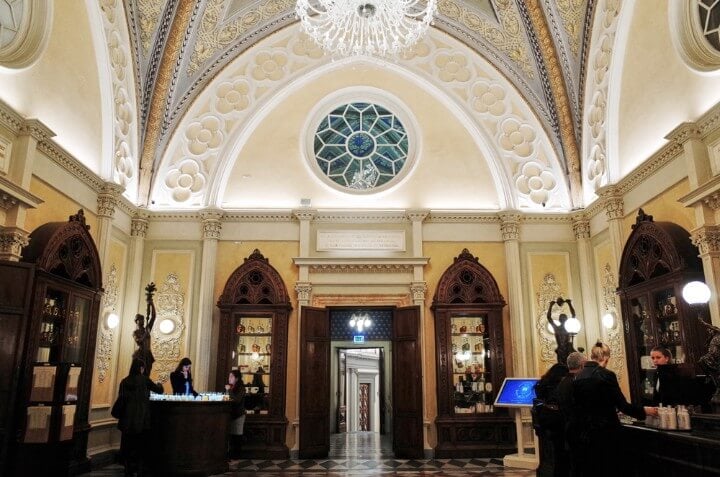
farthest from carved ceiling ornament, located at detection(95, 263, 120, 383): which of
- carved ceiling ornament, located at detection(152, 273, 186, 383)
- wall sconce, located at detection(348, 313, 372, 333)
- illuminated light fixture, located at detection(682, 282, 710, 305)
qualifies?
illuminated light fixture, located at detection(682, 282, 710, 305)

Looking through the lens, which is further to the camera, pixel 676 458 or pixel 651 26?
pixel 651 26

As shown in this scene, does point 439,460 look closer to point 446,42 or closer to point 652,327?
point 652,327

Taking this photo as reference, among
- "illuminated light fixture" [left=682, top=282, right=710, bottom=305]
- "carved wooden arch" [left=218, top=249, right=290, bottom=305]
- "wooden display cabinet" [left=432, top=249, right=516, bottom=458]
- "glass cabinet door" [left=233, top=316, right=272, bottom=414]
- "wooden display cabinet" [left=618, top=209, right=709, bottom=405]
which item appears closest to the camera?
"illuminated light fixture" [left=682, top=282, right=710, bottom=305]

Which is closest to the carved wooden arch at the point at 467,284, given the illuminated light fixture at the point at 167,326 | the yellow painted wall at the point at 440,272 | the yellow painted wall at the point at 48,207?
the yellow painted wall at the point at 440,272

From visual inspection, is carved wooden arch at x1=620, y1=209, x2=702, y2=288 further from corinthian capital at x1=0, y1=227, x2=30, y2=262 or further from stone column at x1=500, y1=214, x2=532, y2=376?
corinthian capital at x1=0, y1=227, x2=30, y2=262

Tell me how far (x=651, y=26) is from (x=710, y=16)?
1.24 metres

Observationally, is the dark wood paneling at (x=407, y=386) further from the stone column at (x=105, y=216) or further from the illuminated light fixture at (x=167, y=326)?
the stone column at (x=105, y=216)

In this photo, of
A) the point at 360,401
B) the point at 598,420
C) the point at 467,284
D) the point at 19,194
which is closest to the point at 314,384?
the point at 467,284

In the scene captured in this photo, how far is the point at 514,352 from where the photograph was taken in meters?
10.2

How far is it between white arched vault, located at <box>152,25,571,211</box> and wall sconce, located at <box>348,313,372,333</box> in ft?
12.4

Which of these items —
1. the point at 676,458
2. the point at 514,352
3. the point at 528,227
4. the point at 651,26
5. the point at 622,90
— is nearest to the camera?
the point at 676,458

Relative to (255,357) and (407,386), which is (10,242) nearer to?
(255,357)

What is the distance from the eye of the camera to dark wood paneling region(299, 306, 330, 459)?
9586mm

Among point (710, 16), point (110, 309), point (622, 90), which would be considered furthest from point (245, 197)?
point (710, 16)
